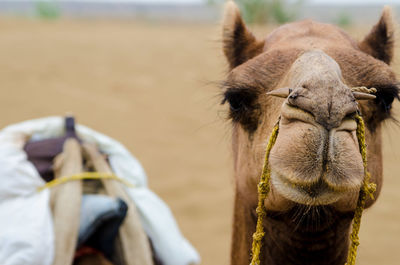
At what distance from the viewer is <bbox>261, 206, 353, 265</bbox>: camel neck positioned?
175cm

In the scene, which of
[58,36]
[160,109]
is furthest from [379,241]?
[58,36]

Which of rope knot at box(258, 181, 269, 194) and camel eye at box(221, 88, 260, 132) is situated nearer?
rope knot at box(258, 181, 269, 194)

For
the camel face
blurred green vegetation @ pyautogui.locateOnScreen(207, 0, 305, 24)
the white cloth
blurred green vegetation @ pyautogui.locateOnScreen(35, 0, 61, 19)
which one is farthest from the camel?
blurred green vegetation @ pyautogui.locateOnScreen(35, 0, 61, 19)

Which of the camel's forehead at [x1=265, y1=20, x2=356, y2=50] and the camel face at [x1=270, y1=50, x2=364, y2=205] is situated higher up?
the camel's forehead at [x1=265, y1=20, x2=356, y2=50]

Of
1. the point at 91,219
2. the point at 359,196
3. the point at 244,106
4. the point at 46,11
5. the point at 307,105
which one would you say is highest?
the point at 307,105

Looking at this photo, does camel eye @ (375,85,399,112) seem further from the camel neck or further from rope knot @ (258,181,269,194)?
rope knot @ (258,181,269,194)

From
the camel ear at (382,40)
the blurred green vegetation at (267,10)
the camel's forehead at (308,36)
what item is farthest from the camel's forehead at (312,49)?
the blurred green vegetation at (267,10)

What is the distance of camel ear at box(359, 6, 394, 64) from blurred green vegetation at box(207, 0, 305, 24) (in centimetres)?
1588

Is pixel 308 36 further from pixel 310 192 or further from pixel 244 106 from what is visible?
pixel 310 192

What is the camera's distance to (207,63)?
15.2 metres

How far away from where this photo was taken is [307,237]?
184 centimetres

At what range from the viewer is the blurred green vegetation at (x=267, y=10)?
18.4 meters

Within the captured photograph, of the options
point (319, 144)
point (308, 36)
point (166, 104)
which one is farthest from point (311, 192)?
point (166, 104)

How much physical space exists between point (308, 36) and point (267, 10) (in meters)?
17.8
